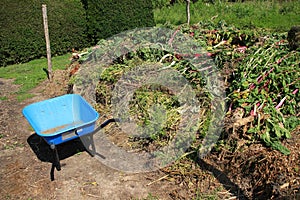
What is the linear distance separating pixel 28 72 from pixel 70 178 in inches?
207

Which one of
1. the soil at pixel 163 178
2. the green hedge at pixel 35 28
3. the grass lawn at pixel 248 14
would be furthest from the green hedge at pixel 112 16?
the soil at pixel 163 178

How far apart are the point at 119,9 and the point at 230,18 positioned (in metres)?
4.90

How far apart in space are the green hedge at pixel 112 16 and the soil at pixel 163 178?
21.0 ft

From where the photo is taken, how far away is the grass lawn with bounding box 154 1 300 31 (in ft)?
37.7

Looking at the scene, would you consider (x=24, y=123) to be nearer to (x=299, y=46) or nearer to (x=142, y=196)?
(x=142, y=196)

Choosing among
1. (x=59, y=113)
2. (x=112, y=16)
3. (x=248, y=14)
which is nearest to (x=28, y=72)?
(x=112, y=16)

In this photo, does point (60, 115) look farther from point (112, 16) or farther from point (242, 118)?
point (112, 16)

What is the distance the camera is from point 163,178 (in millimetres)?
3826

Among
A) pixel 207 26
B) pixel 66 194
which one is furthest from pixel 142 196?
pixel 207 26

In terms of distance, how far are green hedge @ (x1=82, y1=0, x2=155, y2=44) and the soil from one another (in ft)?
21.0

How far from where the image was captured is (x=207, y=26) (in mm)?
6848

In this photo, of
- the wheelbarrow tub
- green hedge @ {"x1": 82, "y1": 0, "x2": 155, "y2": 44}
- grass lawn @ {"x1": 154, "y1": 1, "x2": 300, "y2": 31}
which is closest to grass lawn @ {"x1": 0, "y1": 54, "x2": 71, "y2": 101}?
green hedge @ {"x1": 82, "y1": 0, "x2": 155, "y2": 44}

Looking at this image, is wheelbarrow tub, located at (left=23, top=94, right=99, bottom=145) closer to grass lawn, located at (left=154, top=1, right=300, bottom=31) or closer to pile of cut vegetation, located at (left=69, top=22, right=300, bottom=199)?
pile of cut vegetation, located at (left=69, top=22, right=300, bottom=199)

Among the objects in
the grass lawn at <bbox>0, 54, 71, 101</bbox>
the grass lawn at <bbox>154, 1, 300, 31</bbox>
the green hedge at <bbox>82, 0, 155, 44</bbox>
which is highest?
the green hedge at <bbox>82, 0, 155, 44</bbox>
